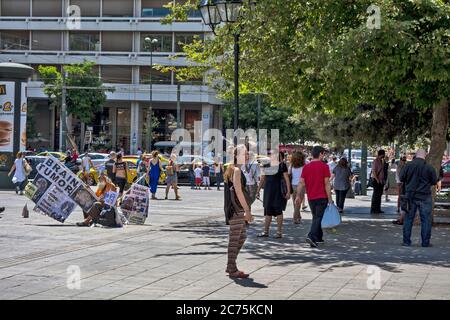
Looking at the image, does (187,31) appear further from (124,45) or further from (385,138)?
(385,138)

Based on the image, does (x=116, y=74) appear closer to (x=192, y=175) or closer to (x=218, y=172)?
(x=192, y=175)

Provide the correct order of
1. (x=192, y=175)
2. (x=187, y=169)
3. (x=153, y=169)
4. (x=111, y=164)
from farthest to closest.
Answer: (x=187, y=169), (x=192, y=175), (x=153, y=169), (x=111, y=164)

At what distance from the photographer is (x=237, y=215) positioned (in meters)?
9.56

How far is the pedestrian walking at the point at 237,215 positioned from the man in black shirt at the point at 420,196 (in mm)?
4721

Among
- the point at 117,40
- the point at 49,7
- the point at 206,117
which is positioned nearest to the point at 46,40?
the point at 49,7

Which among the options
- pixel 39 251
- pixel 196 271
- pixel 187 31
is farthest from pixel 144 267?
pixel 187 31

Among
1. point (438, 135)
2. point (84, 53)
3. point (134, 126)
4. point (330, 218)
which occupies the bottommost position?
point (330, 218)

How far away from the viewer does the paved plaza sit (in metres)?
8.38

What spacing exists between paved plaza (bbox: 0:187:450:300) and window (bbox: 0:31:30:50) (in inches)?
2128

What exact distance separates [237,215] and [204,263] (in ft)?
4.67

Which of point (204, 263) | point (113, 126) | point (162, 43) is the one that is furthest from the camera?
point (113, 126)

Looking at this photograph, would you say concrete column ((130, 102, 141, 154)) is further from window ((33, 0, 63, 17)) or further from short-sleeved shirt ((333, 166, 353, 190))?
short-sleeved shirt ((333, 166, 353, 190))

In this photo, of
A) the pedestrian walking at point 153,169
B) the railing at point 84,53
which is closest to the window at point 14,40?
the railing at point 84,53

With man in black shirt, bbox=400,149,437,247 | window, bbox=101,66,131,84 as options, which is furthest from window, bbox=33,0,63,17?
man in black shirt, bbox=400,149,437,247
